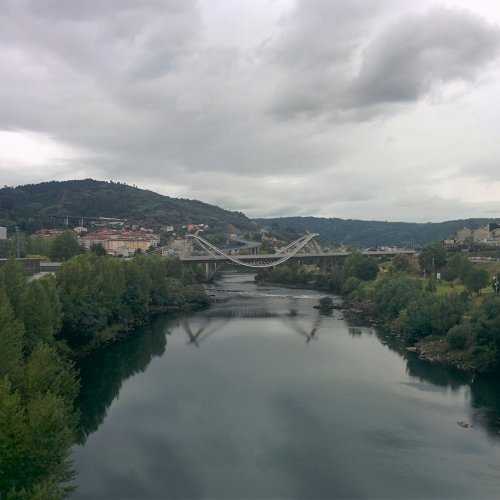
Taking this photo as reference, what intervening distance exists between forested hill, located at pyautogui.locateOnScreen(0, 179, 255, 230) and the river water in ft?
116

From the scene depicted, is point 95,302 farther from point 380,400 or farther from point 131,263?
point 380,400

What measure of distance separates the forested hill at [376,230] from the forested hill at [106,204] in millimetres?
12329

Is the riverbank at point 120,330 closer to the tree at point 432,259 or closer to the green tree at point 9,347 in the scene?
the green tree at point 9,347

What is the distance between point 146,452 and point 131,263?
9.63 meters

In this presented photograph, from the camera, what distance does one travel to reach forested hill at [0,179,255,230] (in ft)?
154

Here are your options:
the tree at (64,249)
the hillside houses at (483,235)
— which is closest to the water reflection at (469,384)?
the tree at (64,249)

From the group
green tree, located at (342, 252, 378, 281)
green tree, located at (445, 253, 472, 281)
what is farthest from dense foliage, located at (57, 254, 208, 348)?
green tree, located at (445, 253, 472, 281)

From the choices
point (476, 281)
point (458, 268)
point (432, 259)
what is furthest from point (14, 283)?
point (432, 259)

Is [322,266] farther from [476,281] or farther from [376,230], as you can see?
[376,230]

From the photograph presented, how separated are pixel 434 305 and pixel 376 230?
210 feet

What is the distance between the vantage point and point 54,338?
30.5 feet

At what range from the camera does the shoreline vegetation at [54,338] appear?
406 centimetres

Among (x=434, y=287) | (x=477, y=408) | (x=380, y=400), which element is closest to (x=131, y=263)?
(x=434, y=287)

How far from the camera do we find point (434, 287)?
14492mm
